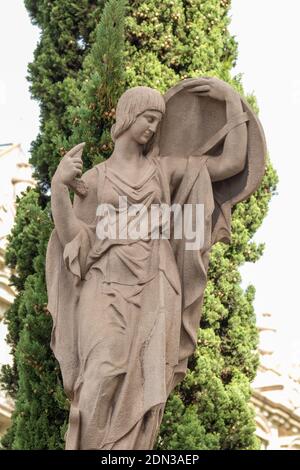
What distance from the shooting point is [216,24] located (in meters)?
14.9

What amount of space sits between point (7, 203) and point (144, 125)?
1506 cm

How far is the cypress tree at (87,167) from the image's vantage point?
12.4 meters

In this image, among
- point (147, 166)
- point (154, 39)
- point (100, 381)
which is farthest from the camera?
point (154, 39)

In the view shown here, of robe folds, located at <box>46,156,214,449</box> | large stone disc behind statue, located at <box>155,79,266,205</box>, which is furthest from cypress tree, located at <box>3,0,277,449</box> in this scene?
robe folds, located at <box>46,156,214,449</box>

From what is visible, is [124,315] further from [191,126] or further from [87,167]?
[87,167]

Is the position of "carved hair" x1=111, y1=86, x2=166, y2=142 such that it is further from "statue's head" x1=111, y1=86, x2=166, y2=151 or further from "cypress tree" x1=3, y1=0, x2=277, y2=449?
"cypress tree" x1=3, y1=0, x2=277, y2=449

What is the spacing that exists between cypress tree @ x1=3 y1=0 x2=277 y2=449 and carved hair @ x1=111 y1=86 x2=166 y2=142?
3152 mm

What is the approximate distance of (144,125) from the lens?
913 centimetres

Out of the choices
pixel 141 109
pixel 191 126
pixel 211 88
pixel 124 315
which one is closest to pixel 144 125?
pixel 141 109

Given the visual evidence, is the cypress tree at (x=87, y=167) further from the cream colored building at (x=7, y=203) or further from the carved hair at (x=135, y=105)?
the cream colored building at (x=7, y=203)

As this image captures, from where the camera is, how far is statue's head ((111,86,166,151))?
29.8 ft

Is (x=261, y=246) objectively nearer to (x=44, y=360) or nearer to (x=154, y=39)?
(x=154, y=39)
